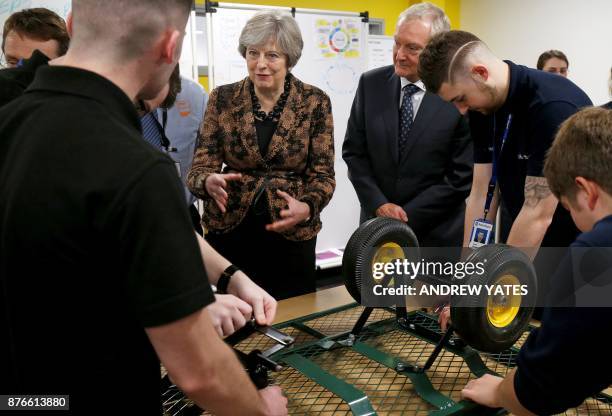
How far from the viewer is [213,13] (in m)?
3.93

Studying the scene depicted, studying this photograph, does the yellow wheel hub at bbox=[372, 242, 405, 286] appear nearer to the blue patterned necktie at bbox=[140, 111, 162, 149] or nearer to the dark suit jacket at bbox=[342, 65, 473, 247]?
the dark suit jacket at bbox=[342, 65, 473, 247]

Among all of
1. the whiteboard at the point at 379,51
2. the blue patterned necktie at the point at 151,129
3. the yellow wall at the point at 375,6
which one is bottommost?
the blue patterned necktie at the point at 151,129

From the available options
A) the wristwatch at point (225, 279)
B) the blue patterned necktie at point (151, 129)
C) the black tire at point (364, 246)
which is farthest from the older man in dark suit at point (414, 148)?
the wristwatch at point (225, 279)

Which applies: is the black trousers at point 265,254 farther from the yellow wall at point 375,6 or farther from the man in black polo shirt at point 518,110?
the yellow wall at point 375,6

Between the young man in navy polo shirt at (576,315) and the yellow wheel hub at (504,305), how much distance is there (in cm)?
16

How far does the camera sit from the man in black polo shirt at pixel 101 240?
0.69m

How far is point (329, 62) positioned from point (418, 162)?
2367 millimetres

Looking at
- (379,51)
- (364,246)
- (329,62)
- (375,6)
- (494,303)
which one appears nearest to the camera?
(494,303)

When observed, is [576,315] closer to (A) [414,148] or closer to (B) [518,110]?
(B) [518,110]

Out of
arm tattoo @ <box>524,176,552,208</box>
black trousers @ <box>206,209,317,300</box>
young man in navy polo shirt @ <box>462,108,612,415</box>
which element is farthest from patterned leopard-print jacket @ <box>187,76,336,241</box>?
young man in navy polo shirt @ <box>462,108,612,415</box>

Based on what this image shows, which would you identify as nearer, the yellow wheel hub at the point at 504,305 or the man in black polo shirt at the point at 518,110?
the yellow wheel hub at the point at 504,305

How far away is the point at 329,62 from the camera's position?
14.6 feet

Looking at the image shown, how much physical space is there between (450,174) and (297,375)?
133 centimetres

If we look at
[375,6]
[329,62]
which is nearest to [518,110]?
[329,62]
